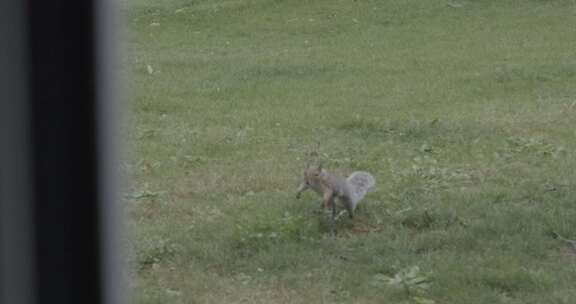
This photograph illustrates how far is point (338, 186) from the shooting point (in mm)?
5629

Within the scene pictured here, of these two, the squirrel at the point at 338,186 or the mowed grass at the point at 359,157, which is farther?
the squirrel at the point at 338,186

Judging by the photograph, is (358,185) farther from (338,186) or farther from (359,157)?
(359,157)

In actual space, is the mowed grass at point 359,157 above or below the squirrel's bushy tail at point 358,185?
below

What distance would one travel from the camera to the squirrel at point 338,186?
562 cm

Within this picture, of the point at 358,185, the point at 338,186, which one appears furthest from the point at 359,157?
the point at 338,186

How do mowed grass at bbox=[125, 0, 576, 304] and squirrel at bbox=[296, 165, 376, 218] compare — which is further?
squirrel at bbox=[296, 165, 376, 218]

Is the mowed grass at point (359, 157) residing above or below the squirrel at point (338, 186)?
below

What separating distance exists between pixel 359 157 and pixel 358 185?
1.56 meters

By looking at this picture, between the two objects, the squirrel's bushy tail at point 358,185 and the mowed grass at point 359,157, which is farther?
the squirrel's bushy tail at point 358,185

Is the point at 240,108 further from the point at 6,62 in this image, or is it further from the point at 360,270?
the point at 6,62

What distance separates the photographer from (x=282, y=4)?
1592 centimetres

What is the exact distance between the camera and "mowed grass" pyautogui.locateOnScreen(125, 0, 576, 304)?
4.85 meters

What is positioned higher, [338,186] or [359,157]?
[338,186]

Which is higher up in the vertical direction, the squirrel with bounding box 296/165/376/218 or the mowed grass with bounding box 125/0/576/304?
the squirrel with bounding box 296/165/376/218
